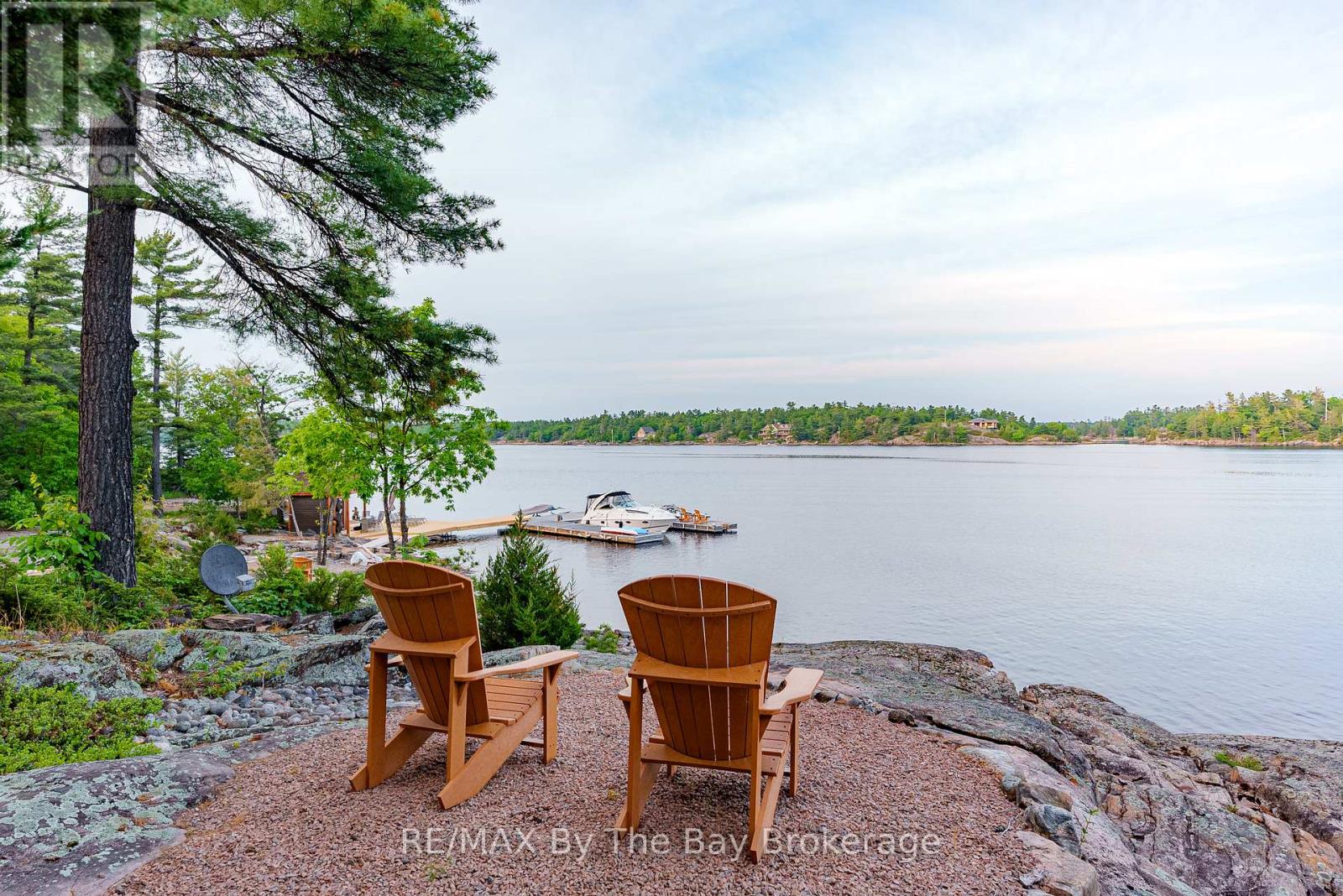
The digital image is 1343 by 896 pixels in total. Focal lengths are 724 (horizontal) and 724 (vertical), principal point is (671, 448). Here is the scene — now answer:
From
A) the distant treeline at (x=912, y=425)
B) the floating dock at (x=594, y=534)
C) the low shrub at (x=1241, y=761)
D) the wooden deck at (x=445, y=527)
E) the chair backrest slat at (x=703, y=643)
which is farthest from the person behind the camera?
the distant treeline at (x=912, y=425)

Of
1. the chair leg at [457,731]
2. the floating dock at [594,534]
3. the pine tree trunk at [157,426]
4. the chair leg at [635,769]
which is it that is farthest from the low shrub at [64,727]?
the floating dock at [594,534]

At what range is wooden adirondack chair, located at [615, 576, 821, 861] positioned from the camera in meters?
2.93

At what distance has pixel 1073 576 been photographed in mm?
23781

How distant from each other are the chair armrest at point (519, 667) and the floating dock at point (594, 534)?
93.7 ft

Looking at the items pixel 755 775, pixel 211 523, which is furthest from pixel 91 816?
pixel 211 523

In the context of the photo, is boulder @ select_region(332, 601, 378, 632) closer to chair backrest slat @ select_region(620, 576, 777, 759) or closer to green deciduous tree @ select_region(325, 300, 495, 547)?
green deciduous tree @ select_region(325, 300, 495, 547)

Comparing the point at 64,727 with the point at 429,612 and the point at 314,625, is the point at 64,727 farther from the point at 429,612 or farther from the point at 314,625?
the point at 314,625

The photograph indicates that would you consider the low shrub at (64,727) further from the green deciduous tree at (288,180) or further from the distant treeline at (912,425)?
the distant treeline at (912,425)

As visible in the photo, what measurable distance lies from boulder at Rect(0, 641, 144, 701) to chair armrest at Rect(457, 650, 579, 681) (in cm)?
302

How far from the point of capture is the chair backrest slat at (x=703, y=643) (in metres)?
2.94

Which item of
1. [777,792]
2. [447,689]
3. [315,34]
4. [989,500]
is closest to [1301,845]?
[777,792]

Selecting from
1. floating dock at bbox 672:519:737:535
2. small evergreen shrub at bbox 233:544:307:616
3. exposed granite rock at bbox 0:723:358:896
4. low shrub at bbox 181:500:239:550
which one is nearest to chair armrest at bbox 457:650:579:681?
A: exposed granite rock at bbox 0:723:358:896

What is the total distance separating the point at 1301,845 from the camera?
198 inches

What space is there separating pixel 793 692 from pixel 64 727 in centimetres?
410
